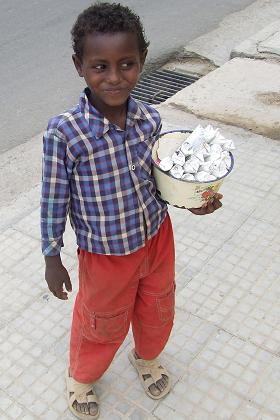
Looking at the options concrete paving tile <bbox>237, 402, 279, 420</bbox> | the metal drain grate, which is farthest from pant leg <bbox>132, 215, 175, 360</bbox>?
the metal drain grate

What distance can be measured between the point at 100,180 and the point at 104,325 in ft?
1.87

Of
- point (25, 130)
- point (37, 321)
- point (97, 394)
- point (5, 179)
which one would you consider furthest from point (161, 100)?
point (97, 394)

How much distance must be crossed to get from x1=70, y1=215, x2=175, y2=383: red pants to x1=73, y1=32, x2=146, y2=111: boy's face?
0.55 metres

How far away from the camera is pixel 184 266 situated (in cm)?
282

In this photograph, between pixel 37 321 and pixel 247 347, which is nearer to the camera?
pixel 247 347

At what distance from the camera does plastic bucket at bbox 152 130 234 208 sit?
170cm

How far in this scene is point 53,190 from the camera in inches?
64.8

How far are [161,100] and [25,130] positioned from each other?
4.35 feet

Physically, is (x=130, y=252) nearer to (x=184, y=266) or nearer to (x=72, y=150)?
(x=72, y=150)

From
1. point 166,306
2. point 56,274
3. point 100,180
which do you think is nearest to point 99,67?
point 100,180

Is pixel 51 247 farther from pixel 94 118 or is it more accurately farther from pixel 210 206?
pixel 210 206

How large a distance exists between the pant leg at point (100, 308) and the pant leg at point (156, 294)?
58 millimetres

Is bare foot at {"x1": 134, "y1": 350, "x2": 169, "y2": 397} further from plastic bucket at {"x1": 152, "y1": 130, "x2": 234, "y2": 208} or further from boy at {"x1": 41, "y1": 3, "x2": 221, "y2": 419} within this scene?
plastic bucket at {"x1": 152, "y1": 130, "x2": 234, "y2": 208}

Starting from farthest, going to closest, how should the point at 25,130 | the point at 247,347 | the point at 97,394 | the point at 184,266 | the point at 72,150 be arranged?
the point at 25,130 → the point at 184,266 → the point at 247,347 → the point at 97,394 → the point at 72,150
